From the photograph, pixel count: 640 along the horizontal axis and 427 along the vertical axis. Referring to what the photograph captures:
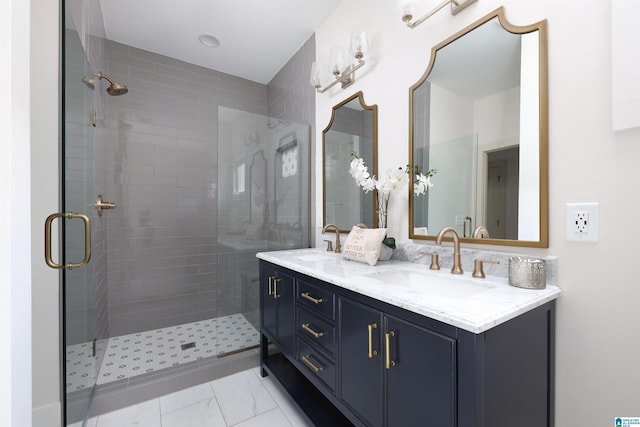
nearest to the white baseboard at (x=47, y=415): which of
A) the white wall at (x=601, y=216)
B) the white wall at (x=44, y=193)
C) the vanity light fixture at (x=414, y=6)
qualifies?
the white wall at (x=44, y=193)

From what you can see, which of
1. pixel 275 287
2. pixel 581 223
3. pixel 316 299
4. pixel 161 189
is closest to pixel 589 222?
pixel 581 223

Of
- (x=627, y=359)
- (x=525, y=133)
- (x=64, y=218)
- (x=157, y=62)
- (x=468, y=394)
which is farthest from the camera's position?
(x=157, y=62)

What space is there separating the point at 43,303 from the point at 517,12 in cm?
248

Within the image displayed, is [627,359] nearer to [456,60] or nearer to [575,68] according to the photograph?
[575,68]

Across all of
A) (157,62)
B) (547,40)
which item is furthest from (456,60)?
(157,62)

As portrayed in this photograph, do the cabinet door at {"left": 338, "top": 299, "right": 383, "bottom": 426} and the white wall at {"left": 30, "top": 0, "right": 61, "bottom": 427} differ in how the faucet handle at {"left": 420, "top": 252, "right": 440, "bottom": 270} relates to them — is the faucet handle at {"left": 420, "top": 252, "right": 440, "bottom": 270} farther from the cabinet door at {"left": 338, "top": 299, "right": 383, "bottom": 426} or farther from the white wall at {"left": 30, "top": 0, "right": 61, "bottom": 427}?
the white wall at {"left": 30, "top": 0, "right": 61, "bottom": 427}

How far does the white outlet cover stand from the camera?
0.94 m

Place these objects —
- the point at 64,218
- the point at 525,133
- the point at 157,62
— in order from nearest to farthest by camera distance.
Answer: the point at 64,218 → the point at 525,133 → the point at 157,62

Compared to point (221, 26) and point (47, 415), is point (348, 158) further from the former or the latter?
point (47, 415)

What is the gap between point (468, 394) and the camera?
740 mm

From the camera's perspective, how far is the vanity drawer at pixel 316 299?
1257mm

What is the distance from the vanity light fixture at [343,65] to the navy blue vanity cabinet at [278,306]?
140cm

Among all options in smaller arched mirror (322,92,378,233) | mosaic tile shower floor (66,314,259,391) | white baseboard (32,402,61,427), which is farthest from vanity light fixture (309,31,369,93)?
white baseboard (32,402,61,427)

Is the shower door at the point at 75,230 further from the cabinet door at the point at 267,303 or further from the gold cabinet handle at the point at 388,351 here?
the gold cabinet handle at the point at 388,351
